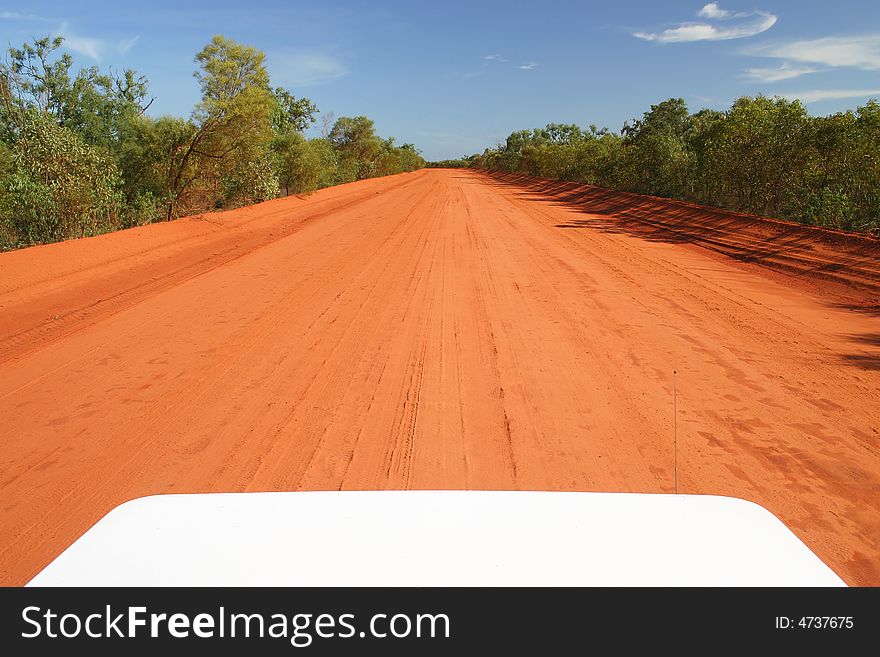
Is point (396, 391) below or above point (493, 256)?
below

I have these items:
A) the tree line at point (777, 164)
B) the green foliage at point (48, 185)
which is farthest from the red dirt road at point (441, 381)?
the tree line at point (777, 164)

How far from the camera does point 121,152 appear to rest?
63.8 feet

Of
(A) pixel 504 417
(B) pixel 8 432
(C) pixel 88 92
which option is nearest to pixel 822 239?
(A) pixel 504 417

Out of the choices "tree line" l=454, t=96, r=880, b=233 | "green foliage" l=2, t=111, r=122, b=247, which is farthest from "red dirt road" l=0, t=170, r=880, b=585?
"tree line" l=454, t=96, r=880, b=233

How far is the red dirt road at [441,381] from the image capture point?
12.9 feet

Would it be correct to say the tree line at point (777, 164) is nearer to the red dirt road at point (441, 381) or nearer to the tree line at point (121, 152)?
the red dirt road at point (441, 381)

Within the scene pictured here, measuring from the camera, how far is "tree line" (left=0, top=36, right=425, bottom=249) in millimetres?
13898

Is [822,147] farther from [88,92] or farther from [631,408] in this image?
[88,92]

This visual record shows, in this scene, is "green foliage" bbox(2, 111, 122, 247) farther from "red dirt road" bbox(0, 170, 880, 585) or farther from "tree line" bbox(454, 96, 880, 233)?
"tree line" bbox(454, 96, 880, 233)

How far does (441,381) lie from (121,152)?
64.0 feet

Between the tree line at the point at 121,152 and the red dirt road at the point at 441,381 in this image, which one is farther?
the tree line at the point at 121,152

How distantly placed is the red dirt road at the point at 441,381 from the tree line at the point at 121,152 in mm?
2873

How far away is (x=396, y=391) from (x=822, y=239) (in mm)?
12514
